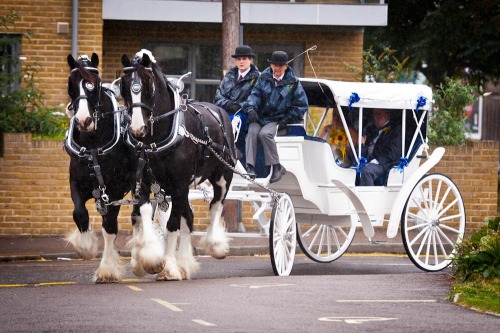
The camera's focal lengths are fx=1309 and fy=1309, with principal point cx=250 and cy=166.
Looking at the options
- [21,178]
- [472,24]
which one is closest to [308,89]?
[21,178]

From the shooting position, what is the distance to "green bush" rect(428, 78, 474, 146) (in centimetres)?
2231

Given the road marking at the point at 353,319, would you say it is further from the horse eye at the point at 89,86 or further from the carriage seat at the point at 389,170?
the carriage seat at the point at 389,170

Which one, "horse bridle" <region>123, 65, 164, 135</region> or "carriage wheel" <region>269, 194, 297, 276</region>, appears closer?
"horse bridle" <region>123, 65, 164, 135</region>

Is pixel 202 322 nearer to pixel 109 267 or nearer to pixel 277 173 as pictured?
pixel 109 267

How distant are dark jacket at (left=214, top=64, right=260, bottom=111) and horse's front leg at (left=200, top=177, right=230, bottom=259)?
103cm

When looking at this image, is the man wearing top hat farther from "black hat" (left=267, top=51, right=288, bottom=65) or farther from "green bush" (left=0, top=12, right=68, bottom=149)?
"green bush" (left=0, top=12, right=68, bottom=149)

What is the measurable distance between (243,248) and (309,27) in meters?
7.87

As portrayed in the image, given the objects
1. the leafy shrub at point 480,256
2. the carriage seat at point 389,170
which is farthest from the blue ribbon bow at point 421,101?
the leafy shrub at point 480,256

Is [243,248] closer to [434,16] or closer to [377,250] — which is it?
[377,250]

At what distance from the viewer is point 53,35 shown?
2319 centimetres

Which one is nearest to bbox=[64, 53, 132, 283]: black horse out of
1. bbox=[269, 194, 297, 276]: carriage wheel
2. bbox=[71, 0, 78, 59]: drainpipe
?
bbox=[269, 194, 297, 276]: carriage wheel

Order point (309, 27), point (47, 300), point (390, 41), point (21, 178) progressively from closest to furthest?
point (47, 300) < point (21, 178) < point (309, 27) < point (390, 41)

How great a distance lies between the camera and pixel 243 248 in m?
18.4

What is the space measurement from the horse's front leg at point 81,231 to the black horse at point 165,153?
470 mm
